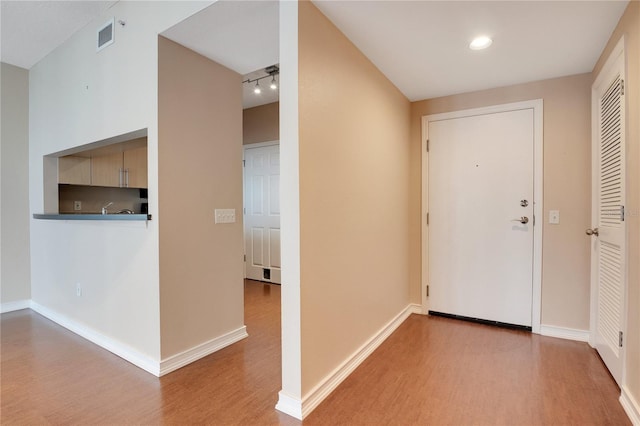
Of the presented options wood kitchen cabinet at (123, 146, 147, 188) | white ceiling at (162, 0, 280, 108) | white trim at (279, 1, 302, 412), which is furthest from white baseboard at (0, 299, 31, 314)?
white trim at (279, 1, 302, 412)

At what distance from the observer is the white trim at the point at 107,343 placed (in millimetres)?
2217

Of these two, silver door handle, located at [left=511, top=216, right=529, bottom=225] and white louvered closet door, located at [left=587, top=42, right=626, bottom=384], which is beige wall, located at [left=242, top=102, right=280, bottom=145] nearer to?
silver door handle, located at [left=511, top=216, right=529, bottom=225]

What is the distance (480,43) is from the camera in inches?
86.8

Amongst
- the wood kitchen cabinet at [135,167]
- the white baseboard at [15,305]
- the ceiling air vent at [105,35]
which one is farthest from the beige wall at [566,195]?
the white baseboard at [15,305]

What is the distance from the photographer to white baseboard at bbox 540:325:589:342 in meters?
2.66

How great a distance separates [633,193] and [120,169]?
4770mm

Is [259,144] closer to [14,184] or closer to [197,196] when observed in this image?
[197,196]

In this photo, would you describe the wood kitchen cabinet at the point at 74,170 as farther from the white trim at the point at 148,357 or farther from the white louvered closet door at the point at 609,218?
the white louvered closet door at the point at 609,218

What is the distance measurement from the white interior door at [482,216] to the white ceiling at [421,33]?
0.47m

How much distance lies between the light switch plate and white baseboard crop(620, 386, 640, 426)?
2.72 metres

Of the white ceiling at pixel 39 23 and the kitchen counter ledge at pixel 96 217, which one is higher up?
the white ceiling at pixel 39 23

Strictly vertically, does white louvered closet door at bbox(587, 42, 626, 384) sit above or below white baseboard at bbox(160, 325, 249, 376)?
above

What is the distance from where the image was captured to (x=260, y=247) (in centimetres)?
498

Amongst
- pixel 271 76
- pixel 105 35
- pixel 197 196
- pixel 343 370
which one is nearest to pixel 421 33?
pixel 197 196
